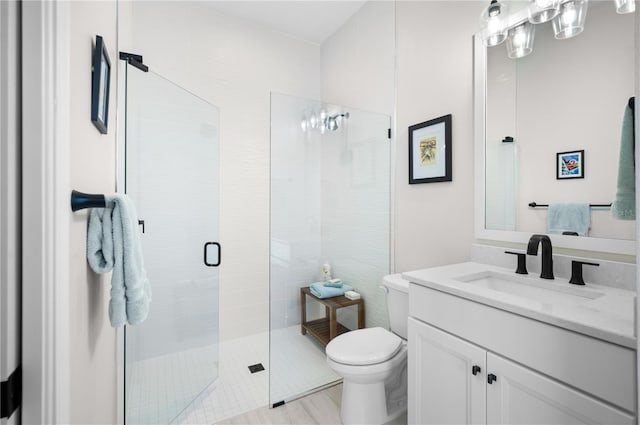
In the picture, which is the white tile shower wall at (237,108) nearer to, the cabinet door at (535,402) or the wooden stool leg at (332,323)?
the wooden stool leg at (332,323)

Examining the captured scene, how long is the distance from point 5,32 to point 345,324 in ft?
7.45

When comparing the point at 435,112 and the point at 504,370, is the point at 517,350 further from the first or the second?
the point at 435,112

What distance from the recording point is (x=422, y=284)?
133 cm

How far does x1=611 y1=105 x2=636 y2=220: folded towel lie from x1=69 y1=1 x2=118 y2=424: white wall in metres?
1.57

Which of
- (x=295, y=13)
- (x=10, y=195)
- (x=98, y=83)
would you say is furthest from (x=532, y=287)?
(x=295, y=13)

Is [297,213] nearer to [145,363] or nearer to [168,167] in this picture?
[168,167]

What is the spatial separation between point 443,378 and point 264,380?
1.34 metres

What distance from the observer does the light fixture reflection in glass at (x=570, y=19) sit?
1.25 metres

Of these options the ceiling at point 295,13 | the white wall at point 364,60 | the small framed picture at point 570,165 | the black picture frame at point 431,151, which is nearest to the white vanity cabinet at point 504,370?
the small framed picture at point 570,165

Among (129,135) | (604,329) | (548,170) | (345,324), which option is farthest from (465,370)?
(129,135)

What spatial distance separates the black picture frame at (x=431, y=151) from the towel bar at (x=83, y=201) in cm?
172

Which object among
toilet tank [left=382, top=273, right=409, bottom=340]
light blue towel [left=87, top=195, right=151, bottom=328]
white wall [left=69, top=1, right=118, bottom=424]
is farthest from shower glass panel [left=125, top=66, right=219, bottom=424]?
toilet tank [left=382, top=273, right=409, bottom=340]

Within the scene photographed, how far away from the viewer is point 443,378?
1249 millimetres

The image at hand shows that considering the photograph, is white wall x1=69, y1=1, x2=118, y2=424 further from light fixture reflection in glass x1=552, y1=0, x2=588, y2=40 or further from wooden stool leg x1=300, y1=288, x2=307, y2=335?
light fixture reflection in glass x1=552, y1=0, x2=588, y2=40
